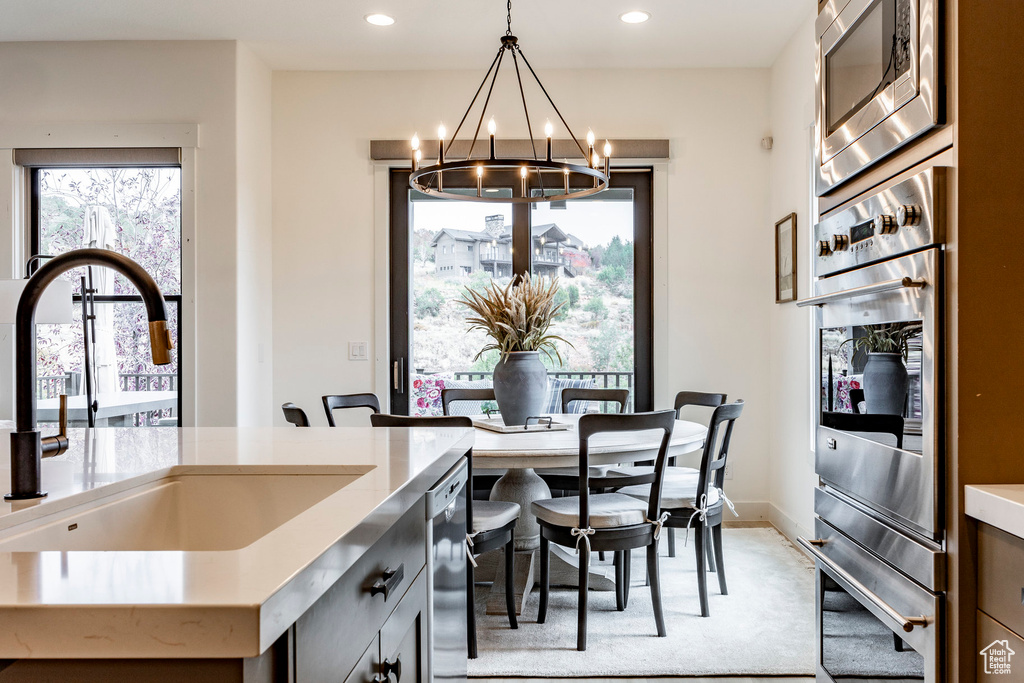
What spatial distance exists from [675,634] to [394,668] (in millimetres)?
1704

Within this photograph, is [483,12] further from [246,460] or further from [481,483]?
[246,460]

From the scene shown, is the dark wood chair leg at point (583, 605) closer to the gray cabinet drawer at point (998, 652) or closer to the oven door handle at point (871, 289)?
the oven door handle at point (871, 289)

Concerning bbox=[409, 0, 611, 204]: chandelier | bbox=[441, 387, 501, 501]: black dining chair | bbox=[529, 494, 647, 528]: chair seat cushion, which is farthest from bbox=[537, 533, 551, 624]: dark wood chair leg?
bbox=[409, 0, 611, 204]: chandelier

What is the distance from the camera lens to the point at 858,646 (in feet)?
4.98

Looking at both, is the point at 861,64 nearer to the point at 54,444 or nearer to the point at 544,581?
Result: the point at 54,444

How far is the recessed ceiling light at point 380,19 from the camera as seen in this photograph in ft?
11.5

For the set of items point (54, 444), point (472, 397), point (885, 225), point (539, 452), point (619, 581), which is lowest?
point (619, 581)

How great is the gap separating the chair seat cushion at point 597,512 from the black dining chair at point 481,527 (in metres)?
0.12

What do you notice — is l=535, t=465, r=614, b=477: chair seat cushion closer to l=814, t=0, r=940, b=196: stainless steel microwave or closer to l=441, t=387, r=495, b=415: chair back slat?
l=441, t=387, r=495, b=415: chair back slat

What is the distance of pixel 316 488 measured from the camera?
127cm

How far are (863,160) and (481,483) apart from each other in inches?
104

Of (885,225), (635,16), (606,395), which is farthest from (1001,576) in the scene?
(635,16)

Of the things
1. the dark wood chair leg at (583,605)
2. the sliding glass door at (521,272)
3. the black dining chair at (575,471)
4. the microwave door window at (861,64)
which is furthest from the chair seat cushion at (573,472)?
the microwave door window at (861,64)

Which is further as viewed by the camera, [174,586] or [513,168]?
[513,168]
